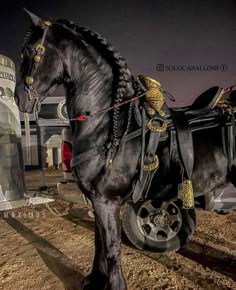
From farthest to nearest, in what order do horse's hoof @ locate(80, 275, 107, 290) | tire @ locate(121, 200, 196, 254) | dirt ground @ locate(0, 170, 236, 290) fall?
1. tire @ locate(121, 200, 196, 254)
2. dirt ground @ locate(0, 170, 236, 290)
3. horse's hoof @ locate(80, 275, 107, 290)

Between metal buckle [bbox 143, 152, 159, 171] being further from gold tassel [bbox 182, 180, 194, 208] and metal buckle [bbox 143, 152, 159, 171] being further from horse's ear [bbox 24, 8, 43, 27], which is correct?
horse's ear [bbox 24, 8, 43, 27]

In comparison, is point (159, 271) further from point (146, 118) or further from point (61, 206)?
point (61, 206)

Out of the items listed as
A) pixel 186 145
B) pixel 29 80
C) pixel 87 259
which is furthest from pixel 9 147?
pixel 186 145

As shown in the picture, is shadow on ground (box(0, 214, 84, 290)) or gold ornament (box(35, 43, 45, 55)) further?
shadow on ground (box(0, 214, 84, 290))

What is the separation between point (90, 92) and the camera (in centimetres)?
214

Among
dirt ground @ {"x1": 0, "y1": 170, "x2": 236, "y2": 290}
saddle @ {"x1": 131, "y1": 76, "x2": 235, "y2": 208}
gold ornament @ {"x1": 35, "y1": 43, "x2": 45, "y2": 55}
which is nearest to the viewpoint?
gold ornament @ {"x1": 35, "y1": 43, "x2": 45, "y2": 55}

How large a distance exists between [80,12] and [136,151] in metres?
8.53

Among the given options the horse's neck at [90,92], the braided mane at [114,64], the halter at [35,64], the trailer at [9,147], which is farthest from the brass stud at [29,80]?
the trailer at [9,147]

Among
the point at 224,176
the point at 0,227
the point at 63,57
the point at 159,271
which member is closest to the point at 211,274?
the point at 159,271

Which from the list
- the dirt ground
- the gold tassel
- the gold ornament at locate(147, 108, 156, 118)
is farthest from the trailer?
the gold tassel

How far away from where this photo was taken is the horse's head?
6.54 feet

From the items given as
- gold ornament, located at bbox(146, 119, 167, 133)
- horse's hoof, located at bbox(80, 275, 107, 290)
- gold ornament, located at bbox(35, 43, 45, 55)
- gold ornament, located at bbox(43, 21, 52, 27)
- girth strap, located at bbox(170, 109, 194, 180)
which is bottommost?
horse's hoof, located at bbox(80, 275, 107, 290)

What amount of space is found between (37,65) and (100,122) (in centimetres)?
67

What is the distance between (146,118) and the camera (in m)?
2.10
